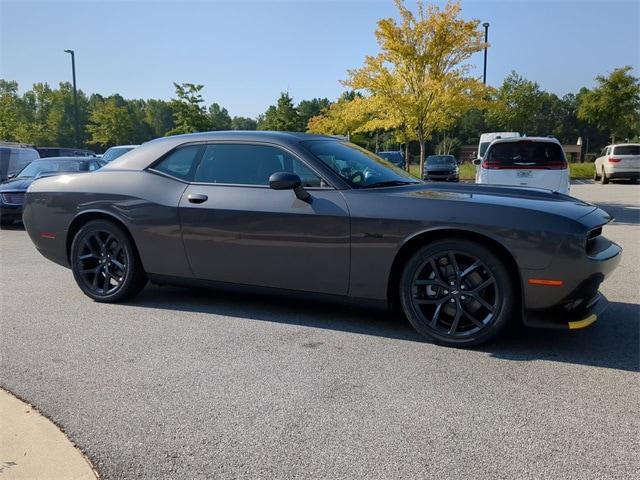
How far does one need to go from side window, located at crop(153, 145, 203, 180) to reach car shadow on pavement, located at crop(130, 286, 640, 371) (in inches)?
46.9

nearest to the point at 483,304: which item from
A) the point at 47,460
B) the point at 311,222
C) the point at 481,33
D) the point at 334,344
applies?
the point at 334,344

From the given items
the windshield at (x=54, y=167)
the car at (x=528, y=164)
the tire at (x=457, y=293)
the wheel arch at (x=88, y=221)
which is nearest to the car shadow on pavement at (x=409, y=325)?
the tire at (x=457, y=293)

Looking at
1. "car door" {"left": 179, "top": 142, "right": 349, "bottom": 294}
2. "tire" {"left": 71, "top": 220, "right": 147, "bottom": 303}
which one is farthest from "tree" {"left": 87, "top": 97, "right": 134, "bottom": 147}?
"car door" {"left": 179, "top": 142, "right": 349, "bottom": 294}

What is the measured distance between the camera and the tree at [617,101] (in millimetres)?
30766

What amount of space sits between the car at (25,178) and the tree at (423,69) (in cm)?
772

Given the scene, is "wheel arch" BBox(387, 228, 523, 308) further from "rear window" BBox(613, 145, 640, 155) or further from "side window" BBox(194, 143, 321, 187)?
"rear window" BBox(613, 145, 640, 155)

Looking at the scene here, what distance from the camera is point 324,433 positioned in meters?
2.52

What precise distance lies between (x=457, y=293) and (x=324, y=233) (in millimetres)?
1032

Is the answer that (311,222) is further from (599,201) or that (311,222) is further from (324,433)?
(599,201)

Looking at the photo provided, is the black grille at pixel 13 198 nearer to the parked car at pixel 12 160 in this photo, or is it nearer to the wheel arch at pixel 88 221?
the parked car at pixel 12 160

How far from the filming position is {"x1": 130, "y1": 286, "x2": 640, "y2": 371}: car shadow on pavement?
3.49 metres

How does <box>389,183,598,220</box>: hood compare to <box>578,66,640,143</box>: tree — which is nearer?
<box>389,183,598,220</box>: hood

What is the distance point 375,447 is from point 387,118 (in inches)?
573

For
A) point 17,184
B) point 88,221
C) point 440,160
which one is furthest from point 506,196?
point 440,160
